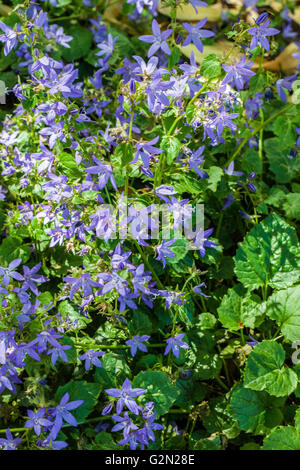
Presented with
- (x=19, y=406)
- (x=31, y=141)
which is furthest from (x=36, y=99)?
(x=19, y=406)

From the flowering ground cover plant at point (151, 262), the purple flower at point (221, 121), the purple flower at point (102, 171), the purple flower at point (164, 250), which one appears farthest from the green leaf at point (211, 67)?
the purple flower at point (164, 250)

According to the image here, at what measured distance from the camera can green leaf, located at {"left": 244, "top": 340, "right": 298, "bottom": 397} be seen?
86.9 inches

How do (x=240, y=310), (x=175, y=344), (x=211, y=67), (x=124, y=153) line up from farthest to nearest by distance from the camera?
(x=240, y=310)
(x=175, y=344)
(x=211, y=67)
(x=124, y=153)

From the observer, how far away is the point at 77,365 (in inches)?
97.7

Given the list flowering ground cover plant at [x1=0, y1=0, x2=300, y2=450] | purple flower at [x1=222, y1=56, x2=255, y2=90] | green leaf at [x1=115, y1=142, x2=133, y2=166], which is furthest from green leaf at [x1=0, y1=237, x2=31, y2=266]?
purple flower at [x1=222, y1=56, x2=255, y2=90]

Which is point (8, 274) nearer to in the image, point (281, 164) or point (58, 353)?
point (58, 353)

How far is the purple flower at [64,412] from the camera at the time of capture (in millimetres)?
2160

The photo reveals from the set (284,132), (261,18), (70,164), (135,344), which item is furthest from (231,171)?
(135,344)

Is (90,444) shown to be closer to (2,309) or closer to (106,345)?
(106,345)

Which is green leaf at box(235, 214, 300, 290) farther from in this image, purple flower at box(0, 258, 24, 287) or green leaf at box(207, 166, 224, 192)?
purple flower at box(0, 258, 24, 287)

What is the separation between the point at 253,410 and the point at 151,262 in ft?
2.70

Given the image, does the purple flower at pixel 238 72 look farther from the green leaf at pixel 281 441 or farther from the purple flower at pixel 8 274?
the green leaf at pixel 281 441

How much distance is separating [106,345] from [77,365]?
0.72ft

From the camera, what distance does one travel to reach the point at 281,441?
215cm
